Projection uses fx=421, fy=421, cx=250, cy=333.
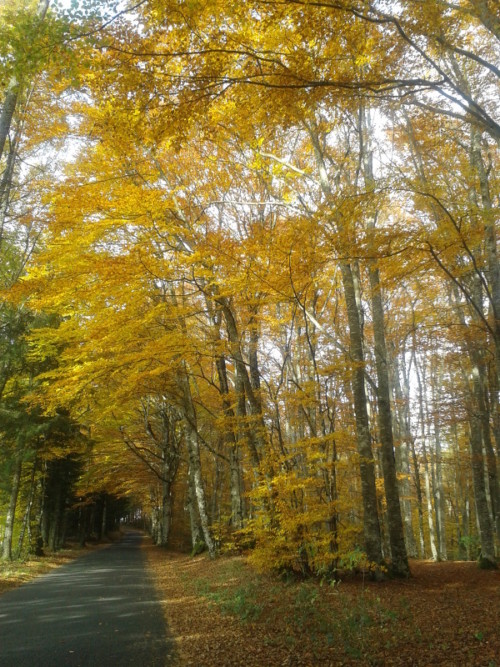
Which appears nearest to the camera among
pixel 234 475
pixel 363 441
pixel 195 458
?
pixel 363 441

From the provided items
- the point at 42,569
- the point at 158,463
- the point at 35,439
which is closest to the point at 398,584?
the point at 42,569

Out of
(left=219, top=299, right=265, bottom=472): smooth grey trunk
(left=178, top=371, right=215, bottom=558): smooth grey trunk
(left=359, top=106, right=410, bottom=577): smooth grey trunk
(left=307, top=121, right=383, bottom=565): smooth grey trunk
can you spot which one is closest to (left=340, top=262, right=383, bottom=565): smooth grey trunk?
(left=307, top=121, right=383, bottom=565): smooth grey trunk

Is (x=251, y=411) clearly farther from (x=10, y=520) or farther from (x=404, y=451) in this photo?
(x=404, y=451)

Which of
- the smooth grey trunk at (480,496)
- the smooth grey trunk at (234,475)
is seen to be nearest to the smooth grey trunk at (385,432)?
the smooth grey trunk at (480,496)

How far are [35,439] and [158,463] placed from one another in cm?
894

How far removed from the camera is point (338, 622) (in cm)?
541

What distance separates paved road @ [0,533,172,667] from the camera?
474cm

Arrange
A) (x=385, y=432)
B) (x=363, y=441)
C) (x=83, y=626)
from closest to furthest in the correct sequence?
1. (x=83, y=626)
2. (x=363, y=441)
3. (x=385, y=432)

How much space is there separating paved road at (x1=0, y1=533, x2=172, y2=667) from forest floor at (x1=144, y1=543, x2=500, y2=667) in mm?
390

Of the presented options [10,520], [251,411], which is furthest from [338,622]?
[10,520]

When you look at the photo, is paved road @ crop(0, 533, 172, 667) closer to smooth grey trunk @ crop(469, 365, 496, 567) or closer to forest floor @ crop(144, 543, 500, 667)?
forest floor @ crop(144, 543, 500, 667)

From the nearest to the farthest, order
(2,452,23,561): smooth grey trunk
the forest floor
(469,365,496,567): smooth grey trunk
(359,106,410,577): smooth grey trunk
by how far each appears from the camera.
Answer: the forest floor → (359,106,410,577): smooth grey trunk → (469,365,496,567): smooth grey trunk → (2,452,23,561): smooth grey trunk

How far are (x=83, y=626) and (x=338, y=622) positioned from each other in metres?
3.62

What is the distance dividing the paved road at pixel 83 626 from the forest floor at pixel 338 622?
390 mm
